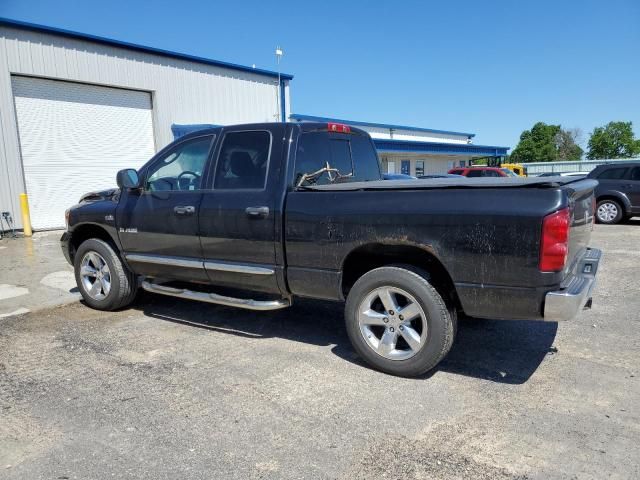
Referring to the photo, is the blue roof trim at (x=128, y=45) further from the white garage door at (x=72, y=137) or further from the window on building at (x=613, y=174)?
the window on building at (x=613, y=174)

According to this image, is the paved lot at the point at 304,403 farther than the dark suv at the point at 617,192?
No

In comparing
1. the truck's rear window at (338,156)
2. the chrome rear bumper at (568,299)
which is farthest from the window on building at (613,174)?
the chrome rear bumper at (568,299)

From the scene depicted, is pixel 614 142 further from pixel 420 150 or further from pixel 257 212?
pixel 257 212

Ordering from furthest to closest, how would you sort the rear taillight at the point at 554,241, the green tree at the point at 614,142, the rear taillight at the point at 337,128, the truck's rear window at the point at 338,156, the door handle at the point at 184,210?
the green tree at the point at 614,142 < the rear taillight at the point at 337,128 < the door handle at the point at 184,210 < the truck's rear window at the point at 338,156 < the rear taillight at the point at 554,241

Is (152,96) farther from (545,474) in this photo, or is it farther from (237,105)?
(545,474)

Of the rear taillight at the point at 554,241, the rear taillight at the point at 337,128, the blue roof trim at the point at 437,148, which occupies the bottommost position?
the rear taillight at the point at 554,241

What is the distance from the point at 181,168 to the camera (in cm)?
521

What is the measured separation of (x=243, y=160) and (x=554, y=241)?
2818 mm

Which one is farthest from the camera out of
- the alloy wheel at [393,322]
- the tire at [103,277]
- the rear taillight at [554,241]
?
the tire at [103,277]

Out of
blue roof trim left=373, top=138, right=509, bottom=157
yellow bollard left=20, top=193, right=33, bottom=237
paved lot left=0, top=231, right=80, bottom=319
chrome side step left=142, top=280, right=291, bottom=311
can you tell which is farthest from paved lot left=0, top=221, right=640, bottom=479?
Answer: blue roof trim left=373, top=138, right=509, bottom=157

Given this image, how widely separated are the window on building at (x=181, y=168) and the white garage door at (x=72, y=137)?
1028 cm

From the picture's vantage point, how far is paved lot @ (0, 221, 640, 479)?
108 inches

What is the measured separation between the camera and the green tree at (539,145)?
263 feet

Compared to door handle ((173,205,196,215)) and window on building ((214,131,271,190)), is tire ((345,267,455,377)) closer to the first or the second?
window on building ((214,131,271,190))
